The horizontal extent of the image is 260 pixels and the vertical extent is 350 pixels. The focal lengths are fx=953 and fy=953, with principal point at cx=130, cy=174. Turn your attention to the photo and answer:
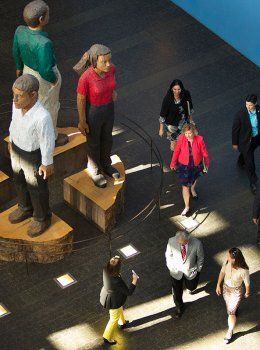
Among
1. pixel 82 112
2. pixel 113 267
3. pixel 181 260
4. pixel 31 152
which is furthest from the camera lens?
pixel 82 112

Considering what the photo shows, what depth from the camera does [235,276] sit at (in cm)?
1073

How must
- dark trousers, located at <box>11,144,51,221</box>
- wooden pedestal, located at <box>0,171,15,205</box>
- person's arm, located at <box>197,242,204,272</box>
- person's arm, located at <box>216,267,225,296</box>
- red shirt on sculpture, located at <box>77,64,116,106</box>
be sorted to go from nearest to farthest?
1. person's arm, located at <box>216,267,225,296</box>
2. person's arm, located at <box>197,242,204,272</box>
3. dark trousers, located at <box>11,144,51,221</box>
4. red shirt on sculpture, located at <box>77,64,116,106</box>
5. wooden pedestal, located at <box>0,171,15,205</box>

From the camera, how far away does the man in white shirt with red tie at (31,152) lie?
1088 cm

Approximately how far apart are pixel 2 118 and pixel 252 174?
4.03m

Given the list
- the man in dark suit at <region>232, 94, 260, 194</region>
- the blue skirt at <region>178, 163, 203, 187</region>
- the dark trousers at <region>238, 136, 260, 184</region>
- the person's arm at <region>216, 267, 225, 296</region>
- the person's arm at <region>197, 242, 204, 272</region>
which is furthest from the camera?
the dark trousers at <region>238, 136, 260, 184</region>

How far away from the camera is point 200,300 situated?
11688mm

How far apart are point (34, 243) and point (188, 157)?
231 cm

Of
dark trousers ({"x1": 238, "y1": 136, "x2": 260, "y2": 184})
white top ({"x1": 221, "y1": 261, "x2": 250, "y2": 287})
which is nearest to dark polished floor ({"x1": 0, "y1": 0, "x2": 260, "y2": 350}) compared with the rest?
dark trousers ({"x1": 238, "y1": 136, "x2": 260, "y2": 184})

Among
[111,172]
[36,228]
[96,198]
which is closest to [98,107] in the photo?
[111,172]

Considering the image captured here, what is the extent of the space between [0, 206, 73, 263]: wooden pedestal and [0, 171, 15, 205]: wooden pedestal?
2.61 ft

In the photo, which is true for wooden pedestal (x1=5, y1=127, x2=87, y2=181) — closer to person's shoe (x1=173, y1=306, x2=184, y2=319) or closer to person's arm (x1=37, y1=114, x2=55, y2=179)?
person's arm (x1=37, y1=114, x2=55, y2=179)

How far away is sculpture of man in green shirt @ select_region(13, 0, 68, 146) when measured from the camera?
11961mm

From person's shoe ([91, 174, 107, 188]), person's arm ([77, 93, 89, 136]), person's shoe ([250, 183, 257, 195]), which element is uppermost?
person's arm ([77, 93, 89, 136])

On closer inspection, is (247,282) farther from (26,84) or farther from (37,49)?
(37,49)
